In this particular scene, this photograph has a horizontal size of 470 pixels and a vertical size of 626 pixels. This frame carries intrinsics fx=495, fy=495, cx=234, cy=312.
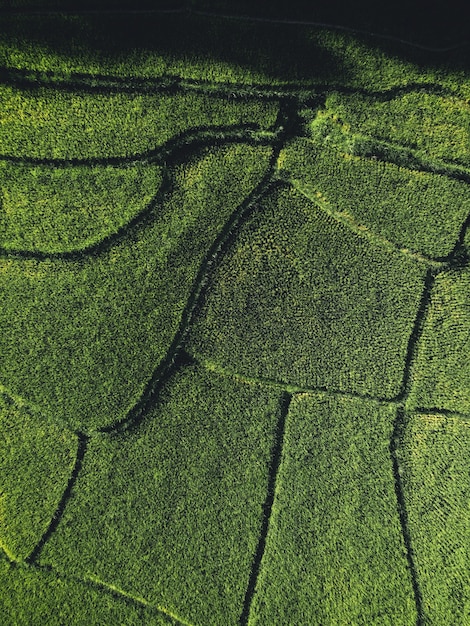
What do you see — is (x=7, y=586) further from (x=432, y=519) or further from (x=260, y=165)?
(x=260, y=165)

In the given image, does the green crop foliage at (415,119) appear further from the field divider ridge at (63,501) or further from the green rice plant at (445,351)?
the field divider ridge at (63,501)

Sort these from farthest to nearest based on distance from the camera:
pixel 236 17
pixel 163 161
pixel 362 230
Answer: pixel 362 230
pixel 163 161
pixel 236 17

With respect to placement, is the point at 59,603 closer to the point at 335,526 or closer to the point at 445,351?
the point at 335,526

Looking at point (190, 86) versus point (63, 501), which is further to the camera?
point (63, 501)

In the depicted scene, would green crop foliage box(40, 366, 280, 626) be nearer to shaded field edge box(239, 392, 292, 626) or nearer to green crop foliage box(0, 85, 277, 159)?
shaded field edge box(239, 392, 292, 626)

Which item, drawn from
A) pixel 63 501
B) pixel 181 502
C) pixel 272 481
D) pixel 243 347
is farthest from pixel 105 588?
pixel 243 347

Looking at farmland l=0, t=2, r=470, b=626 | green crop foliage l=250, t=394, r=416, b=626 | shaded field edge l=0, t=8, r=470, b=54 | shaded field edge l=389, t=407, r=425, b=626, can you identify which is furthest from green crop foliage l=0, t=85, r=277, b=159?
shaded field edge l=389, t=407, r=425, b=626

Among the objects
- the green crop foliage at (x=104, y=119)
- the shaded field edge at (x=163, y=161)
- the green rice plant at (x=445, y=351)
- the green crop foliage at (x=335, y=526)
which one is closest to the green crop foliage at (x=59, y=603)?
the green crop foliage at (x=335, y=526)
